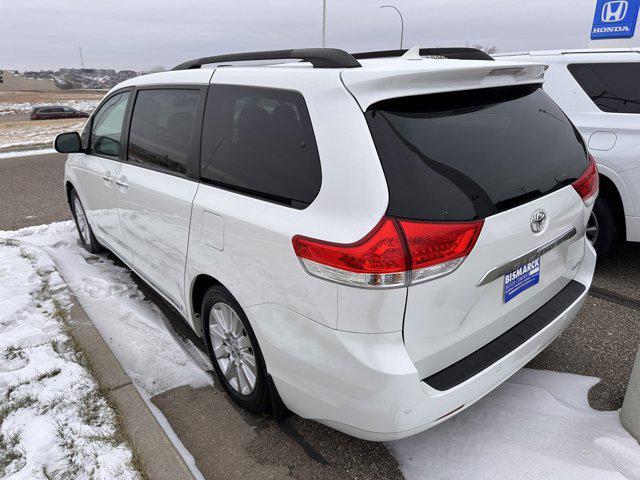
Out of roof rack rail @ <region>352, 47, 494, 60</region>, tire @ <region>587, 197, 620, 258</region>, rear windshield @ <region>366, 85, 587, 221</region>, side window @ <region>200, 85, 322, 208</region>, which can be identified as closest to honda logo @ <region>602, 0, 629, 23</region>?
tire @ <region>587, 197, 620, 258</region>

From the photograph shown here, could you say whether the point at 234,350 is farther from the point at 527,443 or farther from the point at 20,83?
the point at 20,83

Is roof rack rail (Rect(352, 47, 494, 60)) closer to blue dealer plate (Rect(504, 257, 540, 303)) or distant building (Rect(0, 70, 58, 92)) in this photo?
blue dealer plate (Rect(504, 257, 540, 303))

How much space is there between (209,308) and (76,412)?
0.84 metres

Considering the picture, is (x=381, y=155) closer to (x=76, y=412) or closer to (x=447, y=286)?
(x=447, y=286)

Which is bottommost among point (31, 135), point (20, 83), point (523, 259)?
point (31, 135)

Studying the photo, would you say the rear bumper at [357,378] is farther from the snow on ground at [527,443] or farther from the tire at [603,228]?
the tire at [603,228]

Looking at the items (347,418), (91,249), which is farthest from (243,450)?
(91,249)

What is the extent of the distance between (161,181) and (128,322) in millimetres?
1216

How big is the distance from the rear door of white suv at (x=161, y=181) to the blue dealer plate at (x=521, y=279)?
163 centimetres

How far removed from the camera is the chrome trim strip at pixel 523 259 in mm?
1900

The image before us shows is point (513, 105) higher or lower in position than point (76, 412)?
higher

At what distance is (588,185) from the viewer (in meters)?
2.48

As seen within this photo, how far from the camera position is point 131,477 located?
2055 millimetres

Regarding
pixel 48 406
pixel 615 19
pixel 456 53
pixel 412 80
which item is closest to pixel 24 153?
pixel 48 406
